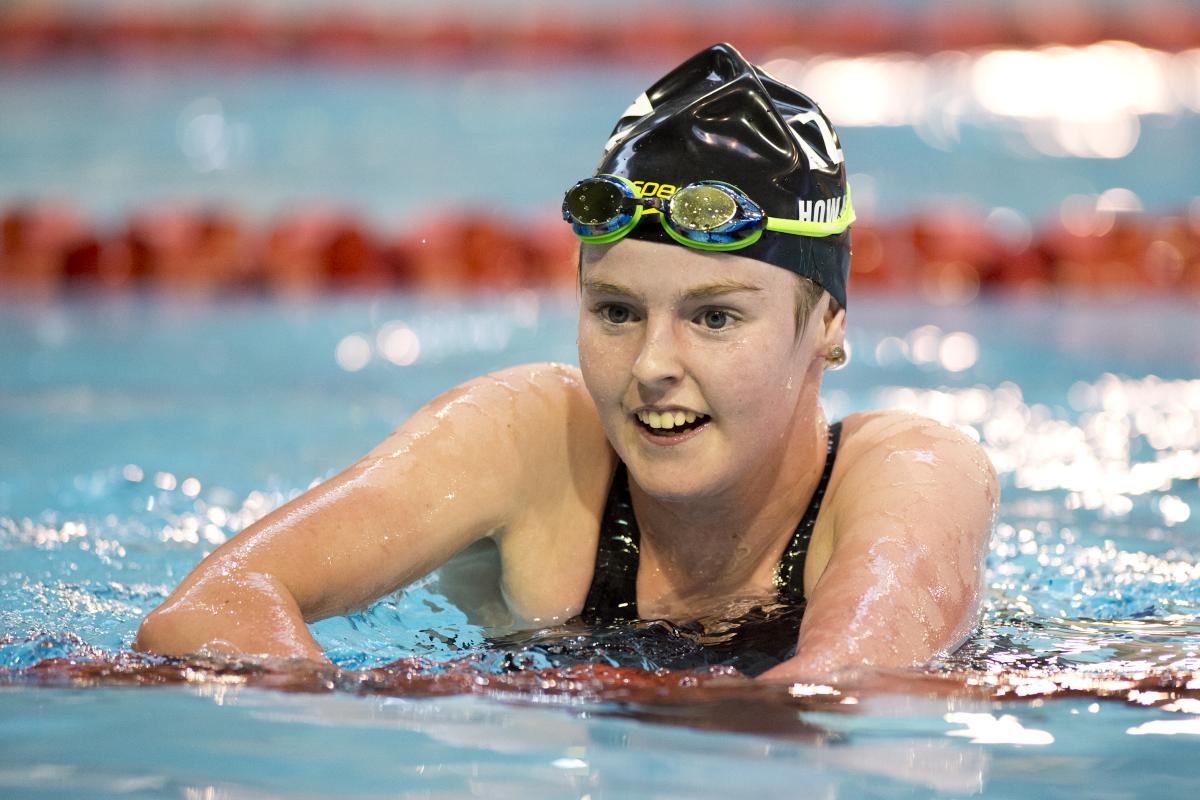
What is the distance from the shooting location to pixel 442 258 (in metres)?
7.58

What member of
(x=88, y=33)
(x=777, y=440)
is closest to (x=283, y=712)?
(x=777, y=440)

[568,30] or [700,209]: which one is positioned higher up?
[568,30]

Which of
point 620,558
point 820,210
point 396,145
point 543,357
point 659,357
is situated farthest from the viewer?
point 396,145

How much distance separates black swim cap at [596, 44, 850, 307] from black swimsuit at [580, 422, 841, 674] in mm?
427

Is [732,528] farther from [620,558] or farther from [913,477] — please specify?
[913,477]

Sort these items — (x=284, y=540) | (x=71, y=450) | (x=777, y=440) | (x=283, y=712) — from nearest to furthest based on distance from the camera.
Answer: (x=283, y=712) < (x=284, y=540) < (x=777, y=440) < (x=71, y=450)

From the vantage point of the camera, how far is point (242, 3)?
1222 centimetres

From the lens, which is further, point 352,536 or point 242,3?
point 242,3

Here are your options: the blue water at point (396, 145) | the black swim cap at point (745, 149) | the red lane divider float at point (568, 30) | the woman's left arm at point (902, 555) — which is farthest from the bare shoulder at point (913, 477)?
the red lane divider float at point (568, 30)

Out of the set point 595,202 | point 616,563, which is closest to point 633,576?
point 616,563

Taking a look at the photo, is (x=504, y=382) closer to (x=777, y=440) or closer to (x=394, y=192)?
(x=777, y=440)

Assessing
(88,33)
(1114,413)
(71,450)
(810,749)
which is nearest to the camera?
(810,749)

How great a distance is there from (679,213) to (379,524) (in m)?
0.67

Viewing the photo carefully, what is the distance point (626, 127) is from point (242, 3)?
1061 cm
